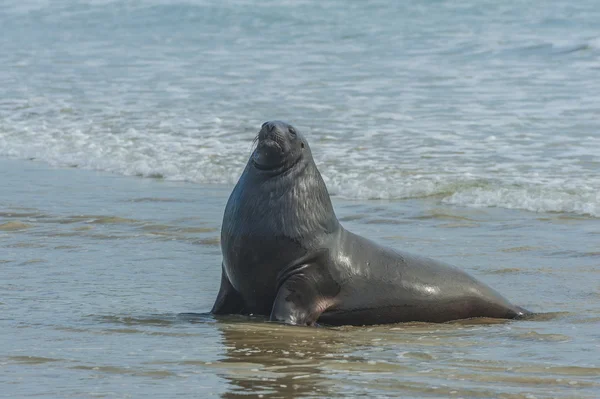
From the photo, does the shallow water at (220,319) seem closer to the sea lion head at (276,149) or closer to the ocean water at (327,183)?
the ocean water at (327,183)

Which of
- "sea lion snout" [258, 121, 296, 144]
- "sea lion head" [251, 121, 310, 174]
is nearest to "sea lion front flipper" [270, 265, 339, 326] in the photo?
"sea lion head" [251, 121, 310, 174]

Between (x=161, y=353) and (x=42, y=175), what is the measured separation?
19.9ft

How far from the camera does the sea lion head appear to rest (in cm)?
593

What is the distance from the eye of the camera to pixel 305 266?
5.81 meters

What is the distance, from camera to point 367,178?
10.1m

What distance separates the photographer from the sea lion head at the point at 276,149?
233 inches

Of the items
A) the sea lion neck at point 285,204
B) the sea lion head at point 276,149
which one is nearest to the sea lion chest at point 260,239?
the sea lion neck at point 285,204

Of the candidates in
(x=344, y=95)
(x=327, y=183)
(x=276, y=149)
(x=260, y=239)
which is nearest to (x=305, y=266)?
(x=260, y=239)

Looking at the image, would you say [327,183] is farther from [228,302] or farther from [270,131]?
[228,302]

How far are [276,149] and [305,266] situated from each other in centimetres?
62

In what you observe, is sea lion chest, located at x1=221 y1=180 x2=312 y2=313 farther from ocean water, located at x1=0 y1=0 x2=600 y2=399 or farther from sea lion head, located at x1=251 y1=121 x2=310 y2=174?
ocean water, located at x1=0 y1=0 x2=600 y2=399

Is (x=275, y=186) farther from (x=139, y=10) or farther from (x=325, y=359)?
(x=139, y=10)

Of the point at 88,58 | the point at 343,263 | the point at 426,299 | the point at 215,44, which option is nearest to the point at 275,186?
the point at 343,263

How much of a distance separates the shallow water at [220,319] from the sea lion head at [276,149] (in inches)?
32.4
